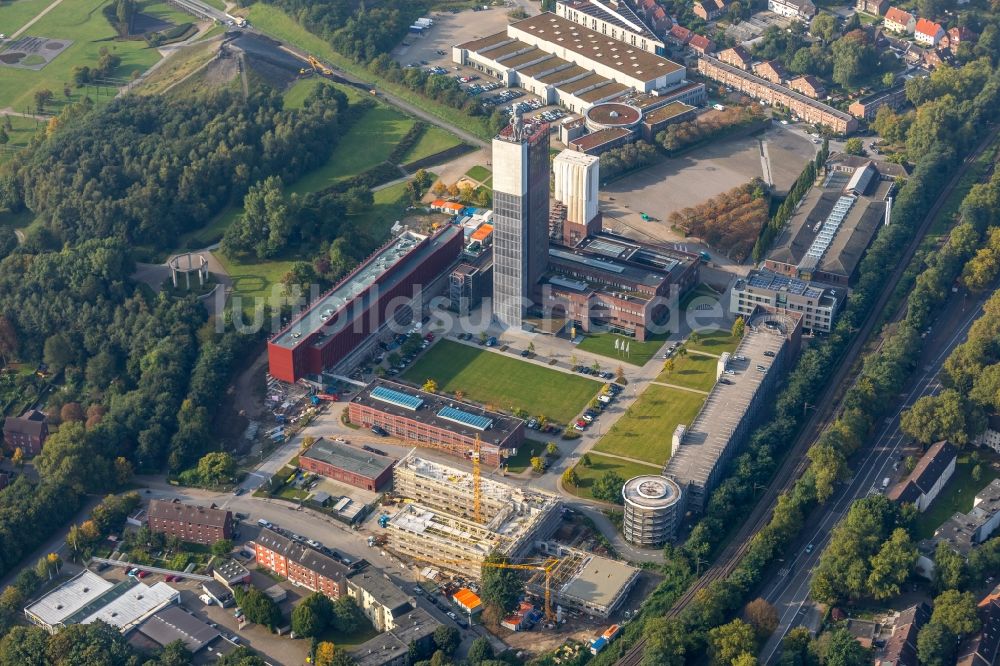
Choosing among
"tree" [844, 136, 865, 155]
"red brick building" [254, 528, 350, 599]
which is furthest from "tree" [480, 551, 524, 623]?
"tree" [844, 136, 865, 155]

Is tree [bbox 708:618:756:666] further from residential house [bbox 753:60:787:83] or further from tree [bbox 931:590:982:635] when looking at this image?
residential house [bbox 753:60:787:83]

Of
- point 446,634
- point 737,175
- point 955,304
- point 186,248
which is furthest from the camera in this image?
point 737,175

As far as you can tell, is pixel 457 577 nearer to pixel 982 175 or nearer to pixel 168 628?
pixel 168 628

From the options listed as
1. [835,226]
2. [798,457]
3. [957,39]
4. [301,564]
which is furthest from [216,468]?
[957,39]

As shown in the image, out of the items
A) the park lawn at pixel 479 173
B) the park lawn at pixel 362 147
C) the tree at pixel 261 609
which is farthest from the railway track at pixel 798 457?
the park lawn at pixel 362 147

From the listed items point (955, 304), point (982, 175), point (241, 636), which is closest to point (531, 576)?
point (241, 636)

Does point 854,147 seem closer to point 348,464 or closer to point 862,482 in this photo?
point 862,482
